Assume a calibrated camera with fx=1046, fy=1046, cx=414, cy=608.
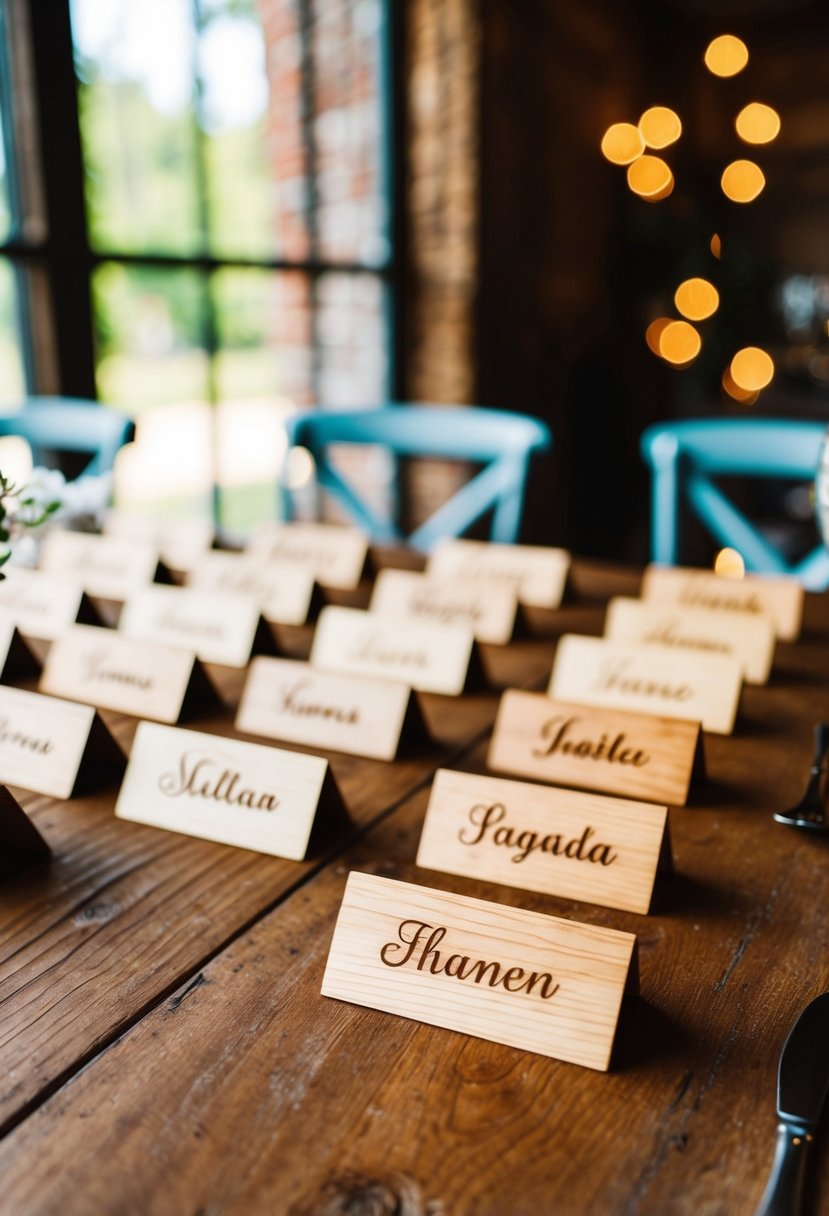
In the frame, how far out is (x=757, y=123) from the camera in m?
4.33

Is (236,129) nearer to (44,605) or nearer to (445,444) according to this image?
(445,444)

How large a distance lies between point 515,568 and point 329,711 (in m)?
0.48

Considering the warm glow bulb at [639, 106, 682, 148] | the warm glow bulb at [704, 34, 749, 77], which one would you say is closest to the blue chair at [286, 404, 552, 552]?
the warm glow bulb at [639, 106, 682, 148]

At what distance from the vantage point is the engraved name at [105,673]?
3.23ft

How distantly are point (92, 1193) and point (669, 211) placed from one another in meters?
4.45

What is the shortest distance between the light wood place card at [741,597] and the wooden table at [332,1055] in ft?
1.41

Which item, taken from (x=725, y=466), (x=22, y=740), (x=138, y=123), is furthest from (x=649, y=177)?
(x=22, y=740)

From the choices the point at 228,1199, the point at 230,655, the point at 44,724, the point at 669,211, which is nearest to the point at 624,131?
A: the point at 669,211

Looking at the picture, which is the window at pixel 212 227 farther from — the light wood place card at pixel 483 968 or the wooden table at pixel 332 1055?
the light wood place card at pixel 483 968

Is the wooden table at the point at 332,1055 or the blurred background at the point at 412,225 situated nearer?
the wooden table at the point at 332,1055

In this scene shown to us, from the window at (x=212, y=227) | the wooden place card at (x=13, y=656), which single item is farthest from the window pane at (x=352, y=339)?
the wooden place card at (x=13, y=656)

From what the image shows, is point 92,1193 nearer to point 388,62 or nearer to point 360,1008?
point 360,1008

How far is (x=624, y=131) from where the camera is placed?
4.11 meters

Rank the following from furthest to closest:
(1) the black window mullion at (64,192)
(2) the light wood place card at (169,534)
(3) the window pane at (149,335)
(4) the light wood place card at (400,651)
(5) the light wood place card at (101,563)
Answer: (3) the window pane at (149,335) < (1) the black window mullion at (64,192) < (2) the light wood place card at (169,534) < (5) the light wood place card at (101,563) < (4) the light wood place card at (400,651)
